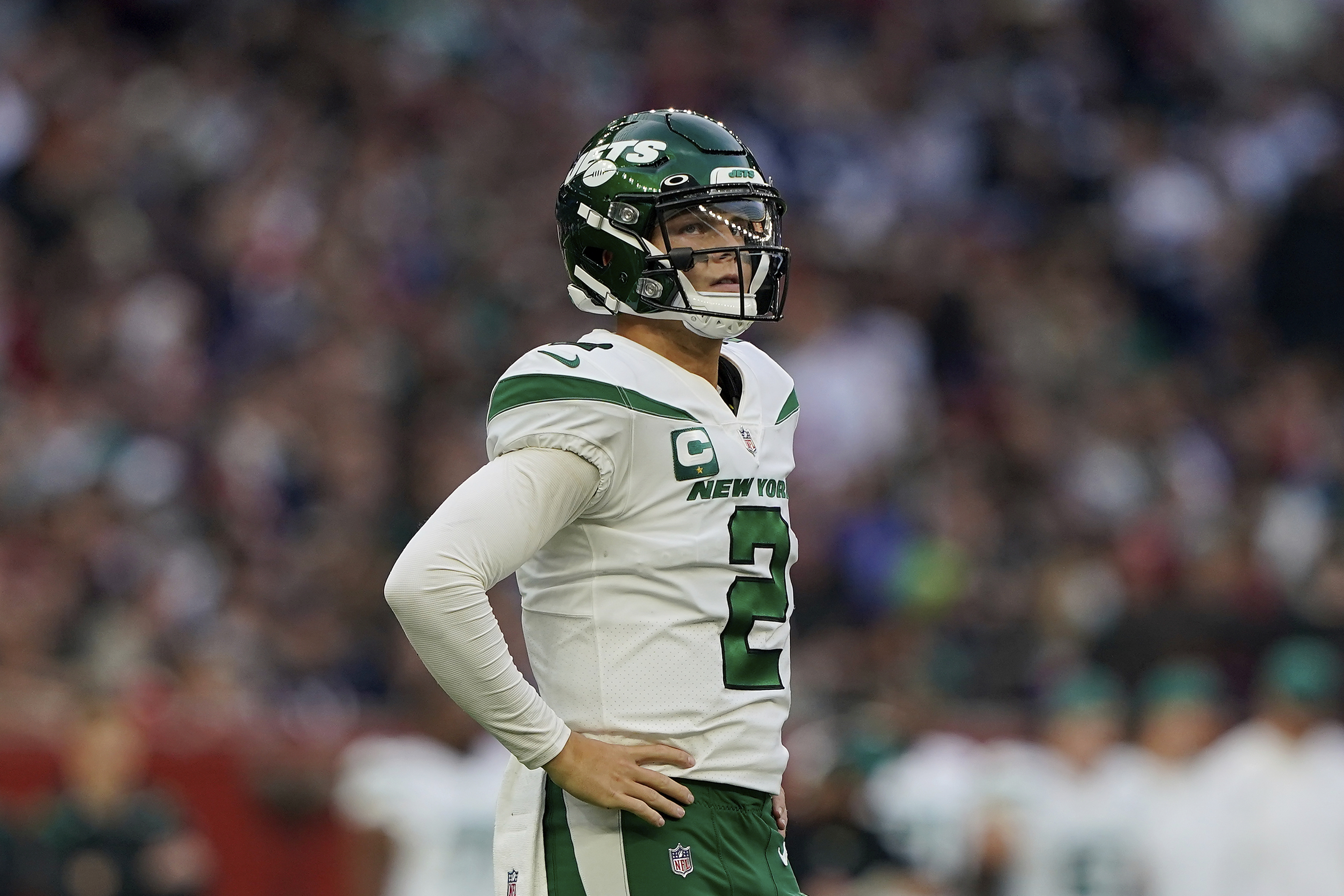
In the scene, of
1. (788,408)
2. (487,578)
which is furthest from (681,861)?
(788,408)

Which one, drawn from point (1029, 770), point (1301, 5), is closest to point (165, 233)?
point (1029, 770)

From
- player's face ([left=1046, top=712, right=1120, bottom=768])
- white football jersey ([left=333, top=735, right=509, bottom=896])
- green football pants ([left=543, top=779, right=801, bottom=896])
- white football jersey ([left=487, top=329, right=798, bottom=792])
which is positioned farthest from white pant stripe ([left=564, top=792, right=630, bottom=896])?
player's face ([left=1046, top=712, right=1120, bottom=768])

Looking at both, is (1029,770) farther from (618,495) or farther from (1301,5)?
(1301,5)

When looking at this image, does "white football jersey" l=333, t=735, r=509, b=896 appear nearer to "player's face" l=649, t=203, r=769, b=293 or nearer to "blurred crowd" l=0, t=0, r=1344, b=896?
"blurred crowd" l=0, t=0, r=1344, b=896

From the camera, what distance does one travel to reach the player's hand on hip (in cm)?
331

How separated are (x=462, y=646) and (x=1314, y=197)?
30.8 ft

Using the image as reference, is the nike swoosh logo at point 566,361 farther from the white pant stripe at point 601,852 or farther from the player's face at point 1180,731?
the player's face at point 1180,731

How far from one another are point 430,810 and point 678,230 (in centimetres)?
516

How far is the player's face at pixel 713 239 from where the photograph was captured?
Answer: 138 inches

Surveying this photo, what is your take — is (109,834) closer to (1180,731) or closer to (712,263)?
(1180,731)

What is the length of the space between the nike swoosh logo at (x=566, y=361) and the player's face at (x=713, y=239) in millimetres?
253

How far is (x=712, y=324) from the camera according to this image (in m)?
3.50

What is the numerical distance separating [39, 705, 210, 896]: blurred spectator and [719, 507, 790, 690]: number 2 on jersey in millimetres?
4959

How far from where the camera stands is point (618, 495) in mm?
3398
